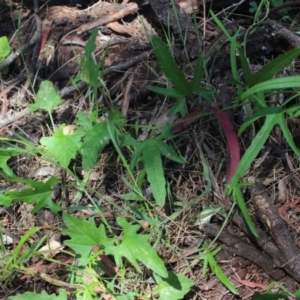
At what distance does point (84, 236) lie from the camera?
1877 mm

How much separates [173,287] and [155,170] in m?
0.41

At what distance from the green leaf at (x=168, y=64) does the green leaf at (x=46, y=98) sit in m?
0.52

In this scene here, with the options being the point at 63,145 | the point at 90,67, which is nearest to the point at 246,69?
the point at 90,67

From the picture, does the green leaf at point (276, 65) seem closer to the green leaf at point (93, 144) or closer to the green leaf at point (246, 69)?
the green leaf at point (246, 69)

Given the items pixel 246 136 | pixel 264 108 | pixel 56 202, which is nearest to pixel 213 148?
pixel 246 136

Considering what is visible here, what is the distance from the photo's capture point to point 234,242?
197 cm

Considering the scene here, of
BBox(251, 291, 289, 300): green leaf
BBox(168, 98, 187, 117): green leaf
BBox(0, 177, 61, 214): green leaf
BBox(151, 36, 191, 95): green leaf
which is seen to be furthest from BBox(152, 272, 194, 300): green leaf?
BBox(151, 36, 191, 95): green leaf

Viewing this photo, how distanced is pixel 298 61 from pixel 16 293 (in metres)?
1.45

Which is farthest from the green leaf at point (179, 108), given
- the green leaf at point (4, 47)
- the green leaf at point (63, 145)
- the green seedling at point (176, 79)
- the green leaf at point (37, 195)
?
the green leaf at point (4, 47)

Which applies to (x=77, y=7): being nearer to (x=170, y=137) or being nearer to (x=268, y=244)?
(x=170, y=137)

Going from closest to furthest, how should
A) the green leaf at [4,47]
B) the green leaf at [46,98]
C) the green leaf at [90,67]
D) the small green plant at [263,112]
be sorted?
the small green plant at [263,112] < the green leaf at [90,67] < the green leaf at [46,98] < the green leaf at [4,47]

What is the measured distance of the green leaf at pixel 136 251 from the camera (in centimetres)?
178

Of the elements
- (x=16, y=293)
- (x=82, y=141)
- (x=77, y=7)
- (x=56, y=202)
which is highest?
(x=77, y=7)

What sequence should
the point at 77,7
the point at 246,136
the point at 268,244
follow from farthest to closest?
the point at 77,7 → the point at 246,136 → the point at 268,244
